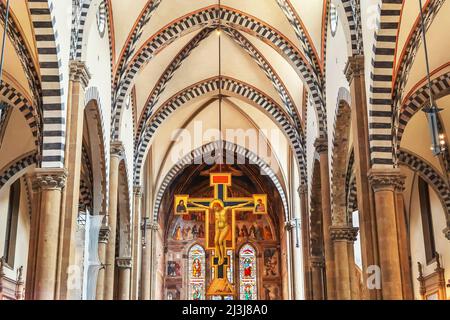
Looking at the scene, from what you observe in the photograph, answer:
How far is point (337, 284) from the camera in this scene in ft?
56.5

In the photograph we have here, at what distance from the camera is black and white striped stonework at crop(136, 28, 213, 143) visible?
21.4 meters

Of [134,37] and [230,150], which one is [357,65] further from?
[230,150]

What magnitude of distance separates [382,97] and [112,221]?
7767 mm

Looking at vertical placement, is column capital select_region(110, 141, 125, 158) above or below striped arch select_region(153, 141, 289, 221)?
below

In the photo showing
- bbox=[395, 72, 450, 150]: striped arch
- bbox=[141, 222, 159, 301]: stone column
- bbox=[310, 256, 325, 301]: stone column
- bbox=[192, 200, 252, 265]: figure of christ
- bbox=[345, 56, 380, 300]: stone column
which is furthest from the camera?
bbox=[141, 222, 159, 301]: stone column

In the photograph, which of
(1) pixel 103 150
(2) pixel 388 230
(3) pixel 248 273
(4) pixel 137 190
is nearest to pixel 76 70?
(1) pixel 103 150

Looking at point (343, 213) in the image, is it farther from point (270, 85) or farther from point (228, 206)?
point (270, 85)

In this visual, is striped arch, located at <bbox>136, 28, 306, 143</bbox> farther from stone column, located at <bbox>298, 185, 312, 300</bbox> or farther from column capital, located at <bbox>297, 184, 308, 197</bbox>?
stone column, located at <bbox>298, 185, 312, 300</bbox>

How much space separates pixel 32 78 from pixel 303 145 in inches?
435

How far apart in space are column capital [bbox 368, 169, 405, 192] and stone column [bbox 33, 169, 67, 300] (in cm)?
554

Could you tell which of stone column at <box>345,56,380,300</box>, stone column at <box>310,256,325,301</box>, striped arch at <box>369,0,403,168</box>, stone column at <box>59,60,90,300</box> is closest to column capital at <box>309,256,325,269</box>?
stone column at <box>310,256,325,301</box>

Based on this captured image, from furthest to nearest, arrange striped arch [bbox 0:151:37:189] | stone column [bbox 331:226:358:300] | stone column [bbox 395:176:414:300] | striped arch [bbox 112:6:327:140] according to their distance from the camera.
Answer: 1. striped arch [bbox 0:151:37:189]
2. striped arch [bbox 112:6:327:140]
3. stone column [bbox 331:226:358:300]
4. stone column [bbox 395:176:414:300]
